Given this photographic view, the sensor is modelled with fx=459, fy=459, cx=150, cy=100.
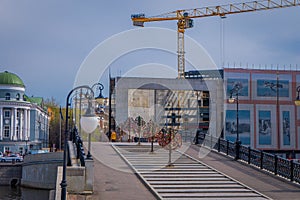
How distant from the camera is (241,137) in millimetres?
66438

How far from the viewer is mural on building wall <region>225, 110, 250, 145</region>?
66.5m

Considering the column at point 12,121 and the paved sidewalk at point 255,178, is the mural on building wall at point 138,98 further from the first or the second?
the paved sidewalk at point 255,178

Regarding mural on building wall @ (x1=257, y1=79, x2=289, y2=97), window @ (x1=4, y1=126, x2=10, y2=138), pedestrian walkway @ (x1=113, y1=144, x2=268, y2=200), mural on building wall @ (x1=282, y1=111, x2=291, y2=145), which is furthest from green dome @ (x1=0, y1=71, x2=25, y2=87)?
pedestrian walkway @ (x1=113, y1=144, x2=268, y2=200)

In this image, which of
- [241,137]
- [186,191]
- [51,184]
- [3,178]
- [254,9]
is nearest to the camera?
[186,191]

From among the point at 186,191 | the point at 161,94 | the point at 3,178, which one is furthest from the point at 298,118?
the point at 186,191

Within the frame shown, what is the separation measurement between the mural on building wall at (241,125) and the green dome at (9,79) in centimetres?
3275

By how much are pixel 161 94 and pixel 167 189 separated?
49.2m

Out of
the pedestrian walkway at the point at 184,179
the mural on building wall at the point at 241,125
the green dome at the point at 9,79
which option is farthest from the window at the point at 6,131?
the pedestrian walkway at the point at 184,179

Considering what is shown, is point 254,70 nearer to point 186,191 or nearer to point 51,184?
point 51,184

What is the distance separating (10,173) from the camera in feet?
169

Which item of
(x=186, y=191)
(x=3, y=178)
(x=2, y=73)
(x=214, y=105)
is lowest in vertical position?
(x=3, y=178)

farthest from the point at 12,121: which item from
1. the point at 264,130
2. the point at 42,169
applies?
the point at 264,130

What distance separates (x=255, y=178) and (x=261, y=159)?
7.22ft

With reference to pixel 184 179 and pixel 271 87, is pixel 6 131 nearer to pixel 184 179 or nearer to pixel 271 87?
pixel 271 87
